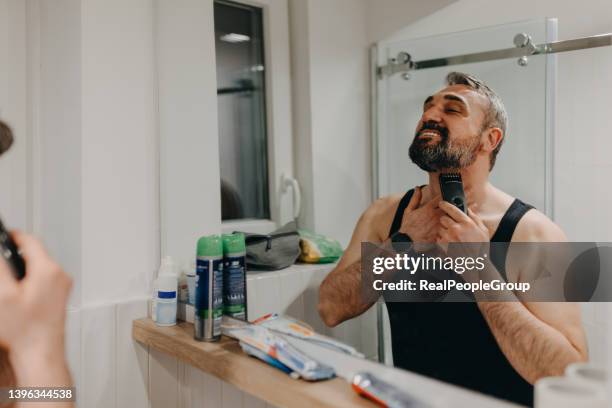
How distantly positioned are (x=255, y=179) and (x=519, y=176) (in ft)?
2.08

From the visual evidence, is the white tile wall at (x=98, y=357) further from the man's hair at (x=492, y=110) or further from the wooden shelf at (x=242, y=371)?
the man's hair at (x=492, y=110)

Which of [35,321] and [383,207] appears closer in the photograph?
[35,321]

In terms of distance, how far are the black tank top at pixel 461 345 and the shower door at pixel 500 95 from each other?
39 millimetres

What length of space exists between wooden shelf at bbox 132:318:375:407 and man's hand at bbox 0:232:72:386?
1.16ft

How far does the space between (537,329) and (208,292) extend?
0.67m

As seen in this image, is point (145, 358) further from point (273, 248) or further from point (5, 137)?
point (5, 137)

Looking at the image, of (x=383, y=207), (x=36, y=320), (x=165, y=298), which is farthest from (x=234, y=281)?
(x=36, y=320)

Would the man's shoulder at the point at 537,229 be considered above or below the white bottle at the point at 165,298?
above

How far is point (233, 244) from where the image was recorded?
4.05 ft

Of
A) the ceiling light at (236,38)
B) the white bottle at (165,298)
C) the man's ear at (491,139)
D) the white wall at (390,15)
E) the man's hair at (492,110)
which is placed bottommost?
the white bottle at (165,298)

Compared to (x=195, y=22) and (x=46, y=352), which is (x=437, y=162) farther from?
(x=195, y=22)

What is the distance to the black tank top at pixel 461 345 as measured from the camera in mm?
810

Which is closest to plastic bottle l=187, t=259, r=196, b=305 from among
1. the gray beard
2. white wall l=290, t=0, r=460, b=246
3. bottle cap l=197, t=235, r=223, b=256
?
bottle cap l=197, t=235, r=223, b=256

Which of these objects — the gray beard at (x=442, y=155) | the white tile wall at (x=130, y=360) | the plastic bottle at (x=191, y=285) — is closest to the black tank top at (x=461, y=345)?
the gray beard at (x=442, y=155)
